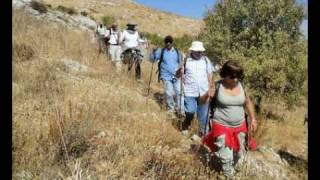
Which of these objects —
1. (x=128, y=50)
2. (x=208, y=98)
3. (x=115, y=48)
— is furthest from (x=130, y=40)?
(x=208, y=98)

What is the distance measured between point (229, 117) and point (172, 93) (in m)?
4.88

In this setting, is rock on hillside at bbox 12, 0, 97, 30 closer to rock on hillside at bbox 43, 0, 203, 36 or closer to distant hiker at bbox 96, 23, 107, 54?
distant hiker at bbox 96, 23, 107, 54

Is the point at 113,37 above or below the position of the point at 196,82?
above

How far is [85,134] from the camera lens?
6.89 metres

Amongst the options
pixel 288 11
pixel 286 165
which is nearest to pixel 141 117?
pixel 286 165

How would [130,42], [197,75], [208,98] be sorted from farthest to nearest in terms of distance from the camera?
[130,42] < [197,75] < [208,98]

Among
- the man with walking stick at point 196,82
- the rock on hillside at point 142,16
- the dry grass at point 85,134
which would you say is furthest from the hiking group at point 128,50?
the rock on hillside at point 142,16

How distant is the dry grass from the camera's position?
6.03 metres

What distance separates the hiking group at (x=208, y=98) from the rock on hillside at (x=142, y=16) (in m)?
45.3

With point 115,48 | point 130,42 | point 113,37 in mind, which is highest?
point 113,37

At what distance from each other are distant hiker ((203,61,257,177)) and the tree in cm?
1623

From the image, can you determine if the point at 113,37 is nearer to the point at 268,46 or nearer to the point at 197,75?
the point at 197,75

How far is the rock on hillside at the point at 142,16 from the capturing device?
6156cm
